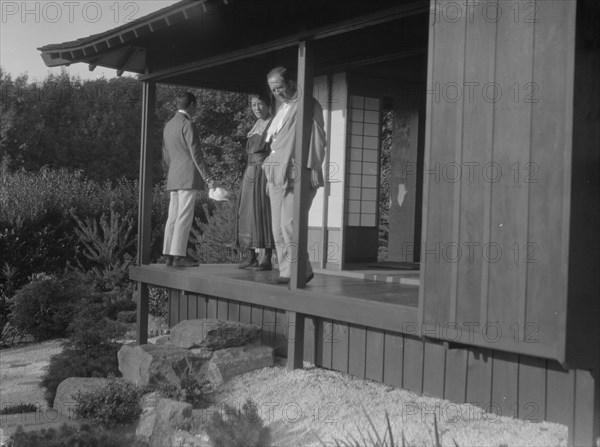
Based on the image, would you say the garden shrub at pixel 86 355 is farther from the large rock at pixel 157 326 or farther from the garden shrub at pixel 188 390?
the large rock at pixel 157 326

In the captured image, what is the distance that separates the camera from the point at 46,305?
11.8 m

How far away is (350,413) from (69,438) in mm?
1927

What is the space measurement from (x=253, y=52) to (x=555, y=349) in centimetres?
401

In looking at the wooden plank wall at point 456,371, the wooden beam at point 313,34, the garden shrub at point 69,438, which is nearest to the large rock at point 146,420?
the garden shrub at point 69,438

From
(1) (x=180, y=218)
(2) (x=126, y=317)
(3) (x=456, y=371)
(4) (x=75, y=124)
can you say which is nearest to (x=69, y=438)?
(3) (x=456, y=371)

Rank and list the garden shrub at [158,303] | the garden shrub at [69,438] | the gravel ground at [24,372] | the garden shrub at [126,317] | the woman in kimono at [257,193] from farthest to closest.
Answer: the garden shrub at [158,303] → the garden shrub at [126,317] → the gravel ground at [24,372] → the woman in kimono at [257,193] → the garden shrub at [69,438]

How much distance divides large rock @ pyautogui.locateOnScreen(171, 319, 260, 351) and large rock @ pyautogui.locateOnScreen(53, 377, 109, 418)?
78cm

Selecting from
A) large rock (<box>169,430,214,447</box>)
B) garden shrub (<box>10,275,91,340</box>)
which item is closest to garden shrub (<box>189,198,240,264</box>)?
garden shrub (<box>10,275,91,340</box>)

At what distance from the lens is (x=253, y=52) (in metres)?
7.27

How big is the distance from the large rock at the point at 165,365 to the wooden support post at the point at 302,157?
3.53 feet

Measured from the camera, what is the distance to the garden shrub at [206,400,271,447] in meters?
5.09

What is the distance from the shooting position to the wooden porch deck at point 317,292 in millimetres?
5762

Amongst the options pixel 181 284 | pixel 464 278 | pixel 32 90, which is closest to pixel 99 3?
pixel 181 284

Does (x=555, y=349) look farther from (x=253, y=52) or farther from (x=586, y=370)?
(x=253, y=52)
